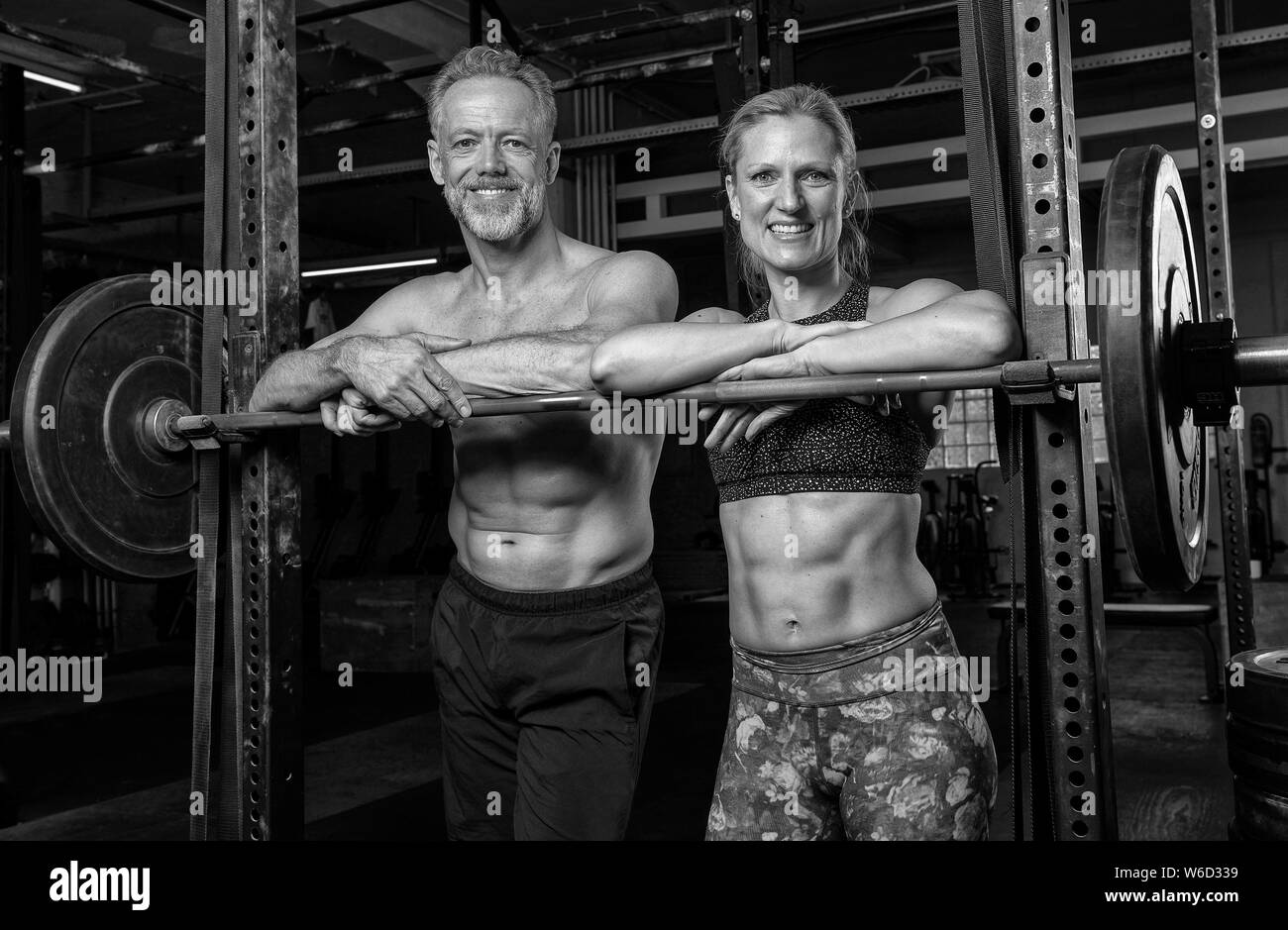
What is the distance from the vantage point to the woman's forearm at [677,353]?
1415 mm

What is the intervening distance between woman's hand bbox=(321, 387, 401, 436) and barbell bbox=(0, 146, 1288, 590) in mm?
58

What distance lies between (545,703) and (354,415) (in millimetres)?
573

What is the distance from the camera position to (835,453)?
1.55 meters

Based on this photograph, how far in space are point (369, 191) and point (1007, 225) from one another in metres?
9.99

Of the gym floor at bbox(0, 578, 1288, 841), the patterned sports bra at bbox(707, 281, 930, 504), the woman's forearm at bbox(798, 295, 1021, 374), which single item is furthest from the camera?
the gym floor at bbox(0, 578, 1288, 841)

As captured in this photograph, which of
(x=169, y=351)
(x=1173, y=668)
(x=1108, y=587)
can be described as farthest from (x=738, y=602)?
(x=1108, y=587)

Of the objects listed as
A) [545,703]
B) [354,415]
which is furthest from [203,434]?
[545,703]

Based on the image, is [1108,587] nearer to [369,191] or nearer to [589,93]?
[589,93]

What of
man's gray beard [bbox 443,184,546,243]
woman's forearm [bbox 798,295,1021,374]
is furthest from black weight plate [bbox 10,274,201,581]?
woman's forearm [bbox 798,295,1021,374]

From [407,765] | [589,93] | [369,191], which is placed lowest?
[407,765]

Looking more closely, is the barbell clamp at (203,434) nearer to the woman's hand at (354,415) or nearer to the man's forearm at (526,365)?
the woman's hand at (354,415)

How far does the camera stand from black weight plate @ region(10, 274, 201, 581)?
1800 millimetres

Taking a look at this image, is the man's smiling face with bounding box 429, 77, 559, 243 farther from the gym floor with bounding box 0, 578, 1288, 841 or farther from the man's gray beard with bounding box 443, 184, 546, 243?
the gym floor with bounding box 0, 578, 1288, 841
